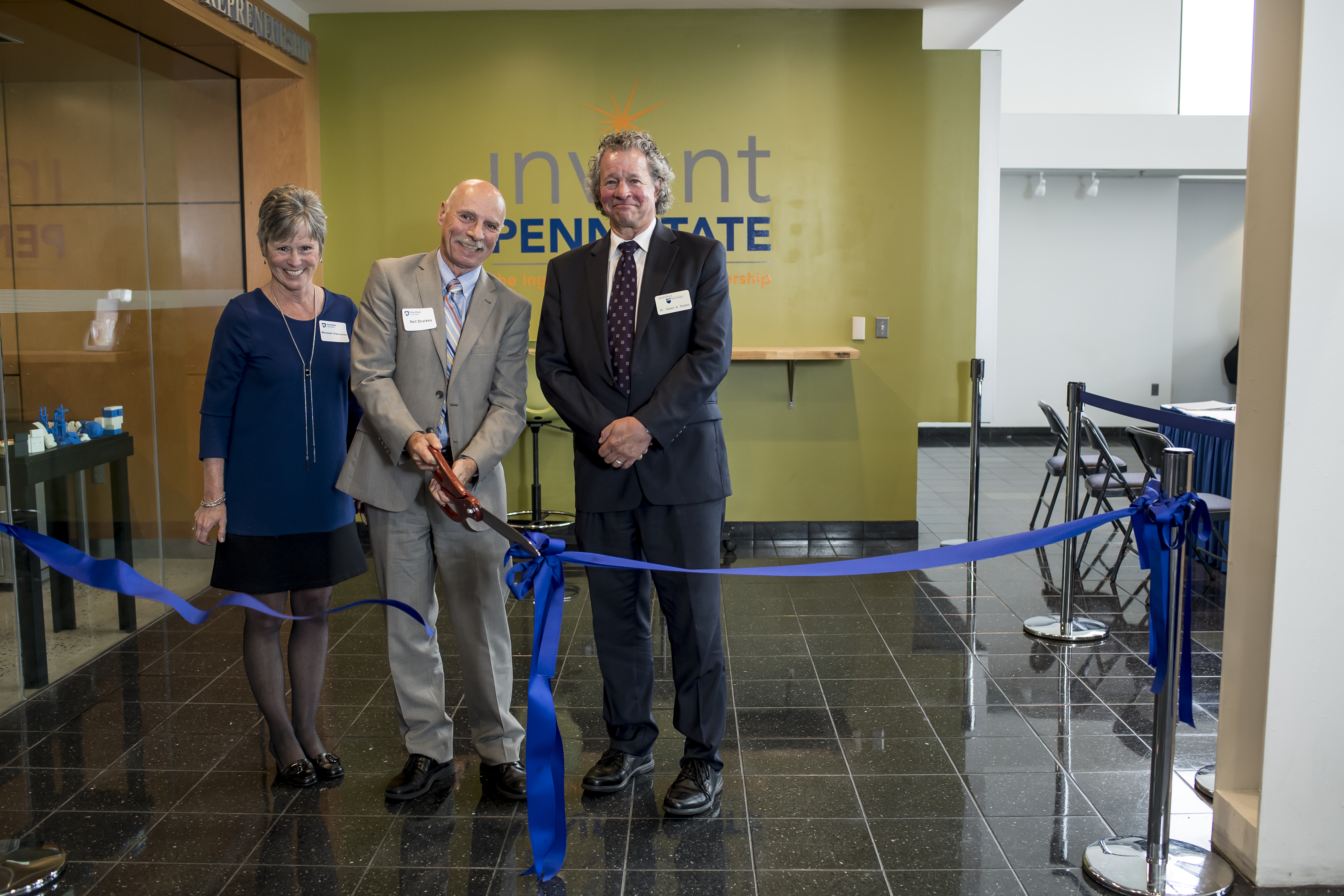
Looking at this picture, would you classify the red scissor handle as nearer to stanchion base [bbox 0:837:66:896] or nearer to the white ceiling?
stanchion base [bbox 0:837:66:896]

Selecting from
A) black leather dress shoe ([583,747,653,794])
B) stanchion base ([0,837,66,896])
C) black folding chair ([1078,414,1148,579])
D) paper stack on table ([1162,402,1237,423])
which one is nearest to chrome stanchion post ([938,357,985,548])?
black folding chair ([1078,414,1148,579])

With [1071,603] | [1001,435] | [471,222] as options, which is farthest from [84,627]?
[1001,435]

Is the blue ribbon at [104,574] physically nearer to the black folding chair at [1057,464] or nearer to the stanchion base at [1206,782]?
the stanchion base at [1206,782]

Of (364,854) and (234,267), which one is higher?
(234,267)

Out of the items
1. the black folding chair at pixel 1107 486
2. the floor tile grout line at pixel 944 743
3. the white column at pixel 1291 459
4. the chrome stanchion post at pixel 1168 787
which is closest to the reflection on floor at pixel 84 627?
the floor tile grout line at pixel 944 743

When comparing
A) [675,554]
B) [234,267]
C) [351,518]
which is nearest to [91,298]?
[234,267]

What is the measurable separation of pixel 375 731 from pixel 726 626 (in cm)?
171

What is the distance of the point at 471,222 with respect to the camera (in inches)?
108

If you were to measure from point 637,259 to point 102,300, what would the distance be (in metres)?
2.79

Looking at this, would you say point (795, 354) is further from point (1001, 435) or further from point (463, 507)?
point (1001, 435)

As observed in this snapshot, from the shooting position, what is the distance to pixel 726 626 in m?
4.52

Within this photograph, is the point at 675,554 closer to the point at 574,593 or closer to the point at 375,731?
the point at 375,731

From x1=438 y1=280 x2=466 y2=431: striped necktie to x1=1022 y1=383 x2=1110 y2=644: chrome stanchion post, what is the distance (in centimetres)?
262

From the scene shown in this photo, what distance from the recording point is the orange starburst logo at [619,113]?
20.1 ft
